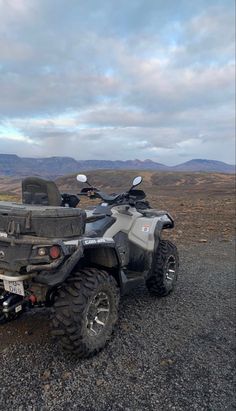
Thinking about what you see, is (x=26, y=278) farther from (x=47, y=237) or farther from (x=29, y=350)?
(x=29, y=350)

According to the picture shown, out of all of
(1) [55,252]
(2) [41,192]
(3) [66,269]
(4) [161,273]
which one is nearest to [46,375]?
(3) [66,269]

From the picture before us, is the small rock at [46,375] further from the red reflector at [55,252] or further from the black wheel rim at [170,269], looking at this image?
the black wheel rim at [170,269]

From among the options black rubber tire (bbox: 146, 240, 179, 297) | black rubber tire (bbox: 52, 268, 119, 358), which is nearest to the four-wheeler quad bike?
black rubber tire (bbox: 52, 268, 119, 358)

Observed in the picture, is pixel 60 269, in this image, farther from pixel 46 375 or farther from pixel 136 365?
pixel 136 365

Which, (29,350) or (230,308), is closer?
(29,350)

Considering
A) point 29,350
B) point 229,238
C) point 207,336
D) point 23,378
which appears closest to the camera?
point 23,378

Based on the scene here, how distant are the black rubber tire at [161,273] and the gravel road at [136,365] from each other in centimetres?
21

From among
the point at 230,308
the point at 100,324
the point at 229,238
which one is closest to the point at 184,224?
the point at 229,238

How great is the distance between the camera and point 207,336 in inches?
175

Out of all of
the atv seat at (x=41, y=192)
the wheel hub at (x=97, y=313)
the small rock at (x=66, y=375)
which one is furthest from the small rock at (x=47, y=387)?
the atv seat at (x=41, y=192)

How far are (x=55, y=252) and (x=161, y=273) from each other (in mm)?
2463

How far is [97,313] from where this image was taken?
3869 millimetres

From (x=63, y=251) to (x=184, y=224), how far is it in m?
9.61

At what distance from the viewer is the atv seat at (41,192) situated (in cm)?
411
